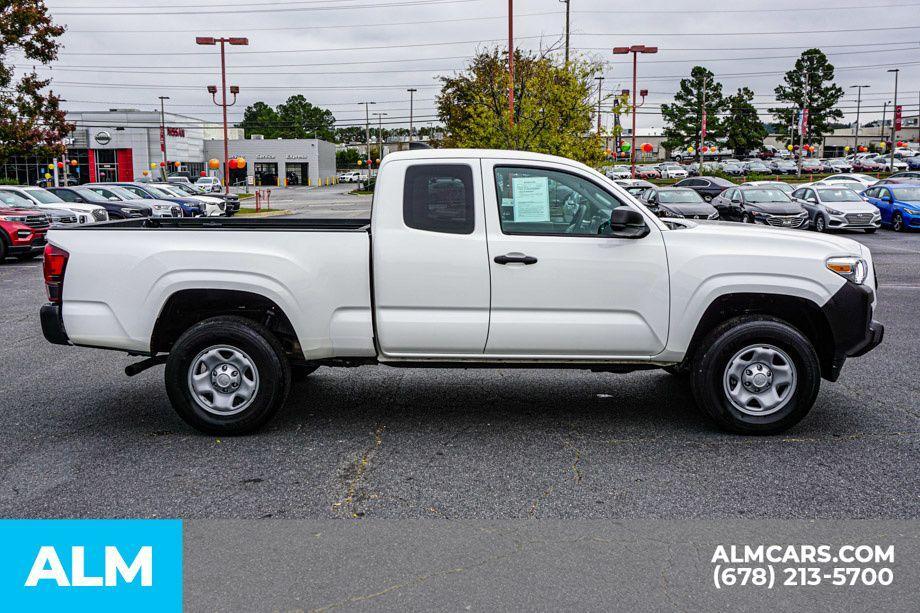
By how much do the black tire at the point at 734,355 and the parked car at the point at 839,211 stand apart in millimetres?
23337

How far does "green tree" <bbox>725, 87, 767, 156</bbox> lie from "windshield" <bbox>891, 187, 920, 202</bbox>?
253 ft

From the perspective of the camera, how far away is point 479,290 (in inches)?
234

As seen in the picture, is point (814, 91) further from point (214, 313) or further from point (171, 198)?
point (214, 313)

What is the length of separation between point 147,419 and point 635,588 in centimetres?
428

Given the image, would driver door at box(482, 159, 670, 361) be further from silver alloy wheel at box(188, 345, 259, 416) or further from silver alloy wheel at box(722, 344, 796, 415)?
silver alloy wheel at box(188, 345, 259, 416)

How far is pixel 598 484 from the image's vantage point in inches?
199

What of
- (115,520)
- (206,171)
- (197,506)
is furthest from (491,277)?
(206,171)

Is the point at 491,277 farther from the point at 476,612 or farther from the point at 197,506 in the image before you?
the point at 476,612

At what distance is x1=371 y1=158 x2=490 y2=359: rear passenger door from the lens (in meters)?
5.93

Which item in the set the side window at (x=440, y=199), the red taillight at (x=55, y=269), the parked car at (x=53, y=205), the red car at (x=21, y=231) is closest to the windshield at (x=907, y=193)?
the parked car at (x=53, y=205)

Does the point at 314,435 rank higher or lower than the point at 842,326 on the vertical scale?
lower

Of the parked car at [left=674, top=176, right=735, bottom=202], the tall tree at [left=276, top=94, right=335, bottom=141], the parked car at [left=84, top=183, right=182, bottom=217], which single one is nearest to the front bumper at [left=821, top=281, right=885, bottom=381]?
the parked car at [left=84, top=183, right=182, bottom=217]

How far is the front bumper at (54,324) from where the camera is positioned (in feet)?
20.1

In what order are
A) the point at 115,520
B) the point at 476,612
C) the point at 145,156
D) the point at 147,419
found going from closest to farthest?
the point at 476,612
the point at 115,520
the point at 147,419
the point at 145,156
